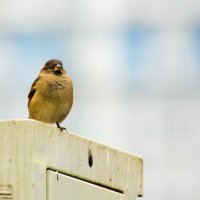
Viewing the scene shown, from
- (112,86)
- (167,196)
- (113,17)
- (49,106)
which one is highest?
(113,17)

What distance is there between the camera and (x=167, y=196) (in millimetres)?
16078

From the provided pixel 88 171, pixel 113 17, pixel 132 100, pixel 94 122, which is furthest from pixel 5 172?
pixel 113 17

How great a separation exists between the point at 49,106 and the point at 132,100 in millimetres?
10585

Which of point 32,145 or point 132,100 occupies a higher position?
point 132,100

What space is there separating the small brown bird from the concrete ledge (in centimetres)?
207

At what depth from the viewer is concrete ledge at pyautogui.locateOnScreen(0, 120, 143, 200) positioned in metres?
5.73

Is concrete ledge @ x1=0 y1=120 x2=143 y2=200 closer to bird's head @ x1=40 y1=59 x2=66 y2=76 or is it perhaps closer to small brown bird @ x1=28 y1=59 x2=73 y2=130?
small brown bird @ x1=28 y1=59 x2=73 y2=130

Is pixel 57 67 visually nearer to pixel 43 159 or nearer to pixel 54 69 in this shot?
pixel 54 69

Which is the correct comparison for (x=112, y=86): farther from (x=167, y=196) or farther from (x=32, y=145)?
(x=32, y=145)

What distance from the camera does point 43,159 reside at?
5.84 metres

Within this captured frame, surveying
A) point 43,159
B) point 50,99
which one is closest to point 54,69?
point 50,99

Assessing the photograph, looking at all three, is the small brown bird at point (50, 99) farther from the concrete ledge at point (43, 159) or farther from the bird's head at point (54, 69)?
the concrete ledge at point (43, 159)

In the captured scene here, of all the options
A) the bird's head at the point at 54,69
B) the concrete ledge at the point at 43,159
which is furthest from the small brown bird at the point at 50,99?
the concrete ledge at the point at 43,159

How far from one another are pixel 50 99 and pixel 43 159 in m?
2.71
